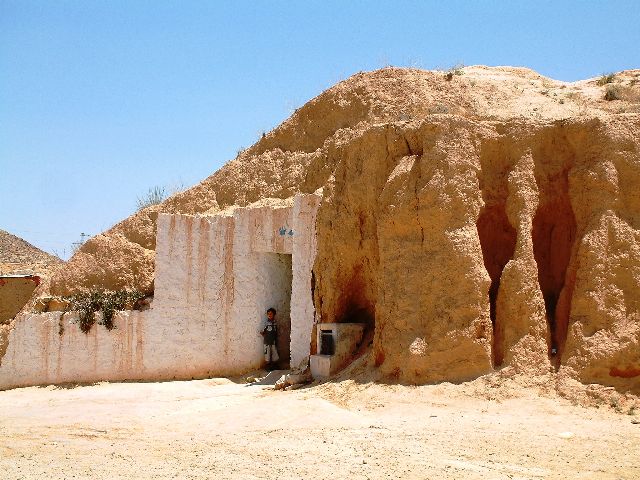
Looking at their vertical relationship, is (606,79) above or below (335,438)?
above

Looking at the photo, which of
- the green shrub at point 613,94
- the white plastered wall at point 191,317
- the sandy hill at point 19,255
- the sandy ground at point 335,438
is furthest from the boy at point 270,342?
the sandy hill at point 19,255

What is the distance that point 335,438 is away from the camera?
746 centimetres

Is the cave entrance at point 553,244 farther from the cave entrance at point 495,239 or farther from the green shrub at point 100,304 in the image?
the green shrub at point 100,304

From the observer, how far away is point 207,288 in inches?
568

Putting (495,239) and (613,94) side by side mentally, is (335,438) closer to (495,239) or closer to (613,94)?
(495,239)

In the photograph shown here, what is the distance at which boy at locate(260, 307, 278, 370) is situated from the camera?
14.2 m

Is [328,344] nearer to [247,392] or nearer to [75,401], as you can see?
[247,392]

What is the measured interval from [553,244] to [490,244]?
0.86 meters

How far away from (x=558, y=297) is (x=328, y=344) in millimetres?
3831

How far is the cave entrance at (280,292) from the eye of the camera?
1460 cm

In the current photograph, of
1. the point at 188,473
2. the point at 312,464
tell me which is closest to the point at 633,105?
the point at 312,464

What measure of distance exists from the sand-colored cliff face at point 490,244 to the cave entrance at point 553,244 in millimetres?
16

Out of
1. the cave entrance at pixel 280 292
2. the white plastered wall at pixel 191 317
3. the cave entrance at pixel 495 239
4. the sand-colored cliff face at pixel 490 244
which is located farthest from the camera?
the cave entrance at pixel 280 292

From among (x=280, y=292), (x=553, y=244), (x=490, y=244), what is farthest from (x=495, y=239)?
(x=280, y=292)
